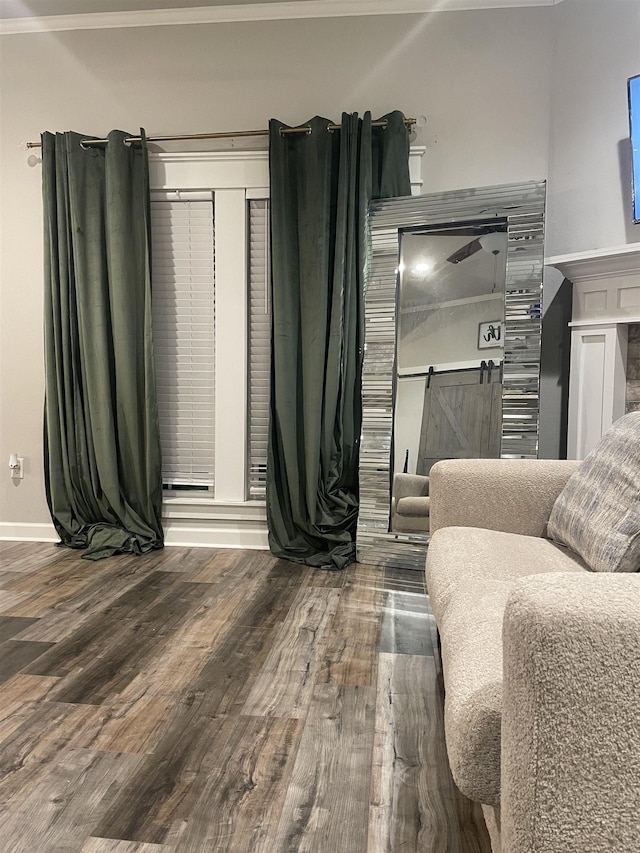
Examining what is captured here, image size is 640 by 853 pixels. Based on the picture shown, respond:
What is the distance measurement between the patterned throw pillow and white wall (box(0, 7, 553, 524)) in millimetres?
2083

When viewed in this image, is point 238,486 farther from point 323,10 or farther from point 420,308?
point 323,10

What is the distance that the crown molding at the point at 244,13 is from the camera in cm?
332

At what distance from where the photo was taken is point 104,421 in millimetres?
3492

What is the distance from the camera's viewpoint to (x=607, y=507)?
158 cm

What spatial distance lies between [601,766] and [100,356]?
10.6 ft

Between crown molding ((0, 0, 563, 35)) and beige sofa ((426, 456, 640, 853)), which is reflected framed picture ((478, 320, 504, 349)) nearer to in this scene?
crown molding ((0, 0, 563, 35))

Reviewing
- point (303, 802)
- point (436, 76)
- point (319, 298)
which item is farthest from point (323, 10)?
point (303, 802)

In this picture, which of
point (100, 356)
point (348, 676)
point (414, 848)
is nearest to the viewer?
point (414, 848)

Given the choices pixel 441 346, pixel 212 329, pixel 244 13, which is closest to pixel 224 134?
pixel 244 13

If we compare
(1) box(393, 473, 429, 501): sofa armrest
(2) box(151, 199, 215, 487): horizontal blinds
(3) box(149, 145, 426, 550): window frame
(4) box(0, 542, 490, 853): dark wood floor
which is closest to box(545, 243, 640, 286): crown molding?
(3) box(149, 145, 426, 550): window frame

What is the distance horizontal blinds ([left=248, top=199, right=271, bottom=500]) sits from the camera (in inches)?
140

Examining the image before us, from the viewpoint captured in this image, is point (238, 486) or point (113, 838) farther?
point (238, 486)

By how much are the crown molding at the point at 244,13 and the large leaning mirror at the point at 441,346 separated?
107cm

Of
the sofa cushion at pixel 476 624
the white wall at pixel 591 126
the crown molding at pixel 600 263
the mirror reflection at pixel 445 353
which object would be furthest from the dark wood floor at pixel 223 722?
the white wall at pixel 591 126
